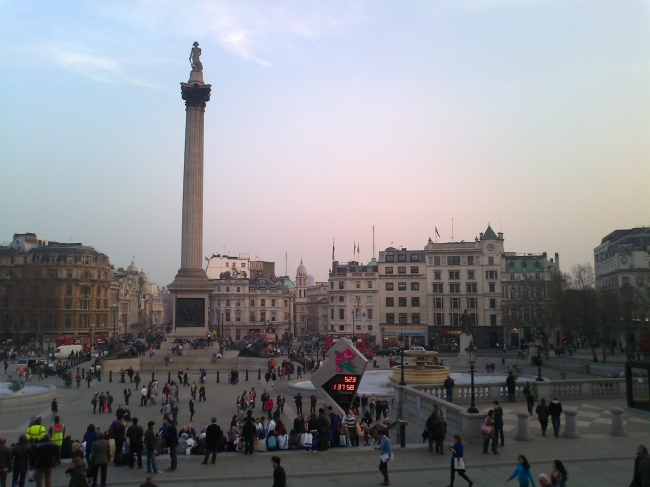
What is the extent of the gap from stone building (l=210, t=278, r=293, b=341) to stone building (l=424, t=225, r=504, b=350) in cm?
3688

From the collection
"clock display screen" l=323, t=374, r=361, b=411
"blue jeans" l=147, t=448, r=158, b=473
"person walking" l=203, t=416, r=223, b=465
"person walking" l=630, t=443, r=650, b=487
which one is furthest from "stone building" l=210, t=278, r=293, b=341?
"person walking" l=630, t=443, r=650, b=487

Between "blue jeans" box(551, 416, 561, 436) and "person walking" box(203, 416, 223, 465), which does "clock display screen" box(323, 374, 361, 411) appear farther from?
"blue jeans" box(551, 416, 561, 436)

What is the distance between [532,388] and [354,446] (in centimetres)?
871

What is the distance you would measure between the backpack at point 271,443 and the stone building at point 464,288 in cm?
7093

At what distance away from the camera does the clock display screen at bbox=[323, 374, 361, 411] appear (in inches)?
859

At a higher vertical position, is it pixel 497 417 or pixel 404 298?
pixel 404 298

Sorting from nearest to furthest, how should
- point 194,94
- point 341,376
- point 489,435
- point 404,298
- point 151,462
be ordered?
point 151,462 → point 489,435 → point 341,376 → point 194,94 → point 404,298

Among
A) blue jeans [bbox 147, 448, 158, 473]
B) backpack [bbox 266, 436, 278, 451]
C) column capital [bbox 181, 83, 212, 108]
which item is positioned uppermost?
column capital [bbox 181, 83, 212, 108]

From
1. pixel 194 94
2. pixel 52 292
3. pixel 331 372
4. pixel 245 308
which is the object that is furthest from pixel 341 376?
pixel 245 308

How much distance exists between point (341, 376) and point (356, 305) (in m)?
70.9

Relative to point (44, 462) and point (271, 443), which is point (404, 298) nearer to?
point (271, 443)

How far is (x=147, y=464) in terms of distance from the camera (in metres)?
15.8

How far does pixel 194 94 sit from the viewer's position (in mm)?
66875

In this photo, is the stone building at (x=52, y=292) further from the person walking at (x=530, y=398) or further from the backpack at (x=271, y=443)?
the person walking at (x=530, y=398)
